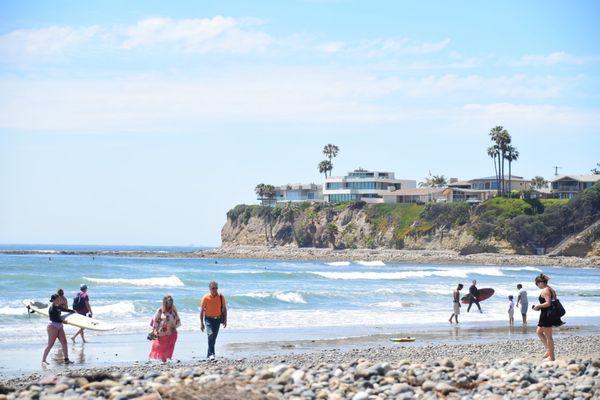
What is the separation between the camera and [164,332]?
15.6 m

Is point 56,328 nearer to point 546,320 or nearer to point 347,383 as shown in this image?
point 347,383

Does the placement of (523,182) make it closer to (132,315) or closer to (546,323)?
(132,315)

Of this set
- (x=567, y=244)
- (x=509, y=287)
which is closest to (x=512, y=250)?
(x=567, y=244)

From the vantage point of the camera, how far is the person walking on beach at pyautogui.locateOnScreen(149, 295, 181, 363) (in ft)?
50.7

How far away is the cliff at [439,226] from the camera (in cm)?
10650

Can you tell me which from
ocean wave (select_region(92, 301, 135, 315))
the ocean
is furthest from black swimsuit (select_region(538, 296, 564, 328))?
ocean wave (select_region(92, 301, 135, 315))

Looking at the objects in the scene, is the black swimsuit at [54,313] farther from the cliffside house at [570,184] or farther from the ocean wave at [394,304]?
the cliffside house at [570,184]

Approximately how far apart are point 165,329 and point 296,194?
131756 millimetres

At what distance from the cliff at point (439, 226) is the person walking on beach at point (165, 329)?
93209 mm

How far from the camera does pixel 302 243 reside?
133 metres

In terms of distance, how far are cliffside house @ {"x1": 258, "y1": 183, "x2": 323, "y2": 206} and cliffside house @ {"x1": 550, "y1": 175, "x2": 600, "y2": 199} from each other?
38.6 meters

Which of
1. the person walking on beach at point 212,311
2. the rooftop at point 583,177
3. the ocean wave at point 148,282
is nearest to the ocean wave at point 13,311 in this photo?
the person walking on beach at point 212,311

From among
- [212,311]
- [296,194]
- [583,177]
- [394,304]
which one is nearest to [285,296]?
[394,304]

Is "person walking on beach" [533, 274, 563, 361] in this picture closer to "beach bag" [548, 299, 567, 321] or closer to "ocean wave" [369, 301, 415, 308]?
"beach bag" [548, 299, 567, 321]
